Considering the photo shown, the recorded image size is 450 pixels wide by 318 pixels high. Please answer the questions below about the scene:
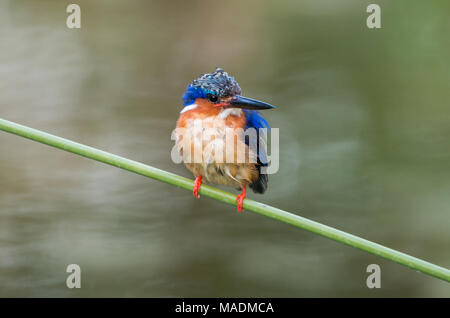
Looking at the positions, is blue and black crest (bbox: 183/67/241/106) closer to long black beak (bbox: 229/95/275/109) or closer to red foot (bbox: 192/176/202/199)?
long black beak (bbox: 229/95/275/109)

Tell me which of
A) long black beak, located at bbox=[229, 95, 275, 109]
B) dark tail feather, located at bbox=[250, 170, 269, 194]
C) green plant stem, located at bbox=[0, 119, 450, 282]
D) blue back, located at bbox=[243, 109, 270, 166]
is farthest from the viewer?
dark tail feather, located at bbox=[250, 170, 269, 194]

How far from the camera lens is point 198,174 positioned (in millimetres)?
2180

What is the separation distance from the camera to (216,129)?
2123 millimetres

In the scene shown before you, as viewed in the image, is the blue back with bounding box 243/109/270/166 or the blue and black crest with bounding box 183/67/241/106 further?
the blue back with bounding box 243/109/270/166

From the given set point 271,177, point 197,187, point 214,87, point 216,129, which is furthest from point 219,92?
point 271,177

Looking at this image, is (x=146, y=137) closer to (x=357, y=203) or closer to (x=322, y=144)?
(x=322, y=144)

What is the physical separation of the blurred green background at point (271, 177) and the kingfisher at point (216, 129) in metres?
1.25

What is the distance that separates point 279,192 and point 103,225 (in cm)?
114

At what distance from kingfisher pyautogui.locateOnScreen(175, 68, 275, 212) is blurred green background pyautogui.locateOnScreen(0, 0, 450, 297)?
1.25 m

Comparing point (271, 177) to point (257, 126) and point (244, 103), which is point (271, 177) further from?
point (244, 103)

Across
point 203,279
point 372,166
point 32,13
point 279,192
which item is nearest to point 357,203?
point 372,166

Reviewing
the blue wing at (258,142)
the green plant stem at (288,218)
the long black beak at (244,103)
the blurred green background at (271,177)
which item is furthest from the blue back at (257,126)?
the blurred green background at (271,177)

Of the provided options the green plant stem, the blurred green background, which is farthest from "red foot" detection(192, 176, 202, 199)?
the blurred green background

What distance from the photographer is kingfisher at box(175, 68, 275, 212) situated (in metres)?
2.12
